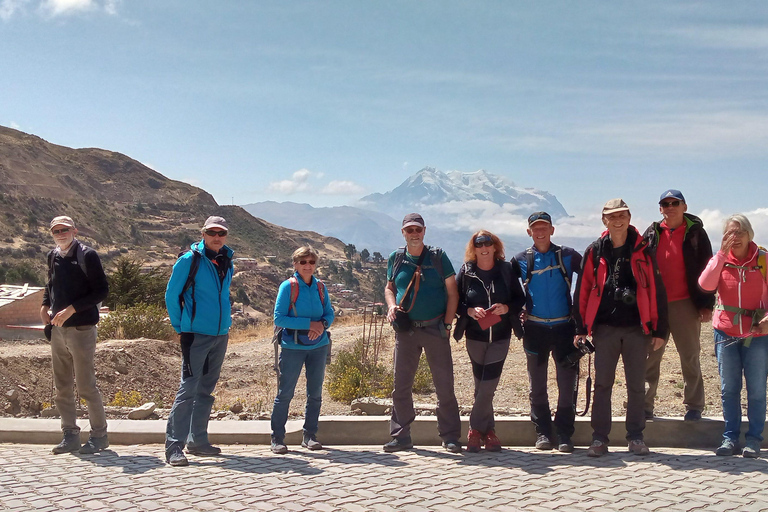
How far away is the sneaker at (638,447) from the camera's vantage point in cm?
566

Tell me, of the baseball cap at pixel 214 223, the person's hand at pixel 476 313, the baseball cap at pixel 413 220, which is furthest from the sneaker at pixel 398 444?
the baseball cap at pixel 214 223

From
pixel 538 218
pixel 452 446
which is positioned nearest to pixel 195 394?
pixel 452 446

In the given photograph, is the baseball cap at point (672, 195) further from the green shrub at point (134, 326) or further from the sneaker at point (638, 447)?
the green shrub at point (134, 326)

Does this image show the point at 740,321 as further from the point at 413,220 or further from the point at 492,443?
the point at 413,220

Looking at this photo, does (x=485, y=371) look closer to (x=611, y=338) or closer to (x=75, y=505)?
(x=611, y=338)

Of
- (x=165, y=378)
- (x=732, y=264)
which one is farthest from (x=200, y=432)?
Result: (x=165, y=378)

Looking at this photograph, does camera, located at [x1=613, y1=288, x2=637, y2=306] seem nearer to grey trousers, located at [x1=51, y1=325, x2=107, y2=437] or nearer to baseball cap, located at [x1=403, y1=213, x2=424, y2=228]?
baseball cap, located at [x1=403, y1=213, x2=424, y2=228]

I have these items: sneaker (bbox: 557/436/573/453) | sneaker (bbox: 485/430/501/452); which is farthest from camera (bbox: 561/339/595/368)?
sneaker (bbox: 485/430/501/452)

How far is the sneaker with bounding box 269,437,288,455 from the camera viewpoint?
5.91 metres

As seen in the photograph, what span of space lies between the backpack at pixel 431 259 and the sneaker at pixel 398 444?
138 centimetres

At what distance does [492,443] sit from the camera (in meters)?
5.91

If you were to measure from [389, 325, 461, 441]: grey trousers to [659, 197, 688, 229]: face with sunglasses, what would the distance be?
6.94 ft

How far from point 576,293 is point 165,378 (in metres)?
9.28

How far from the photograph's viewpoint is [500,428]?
6.21 metres
